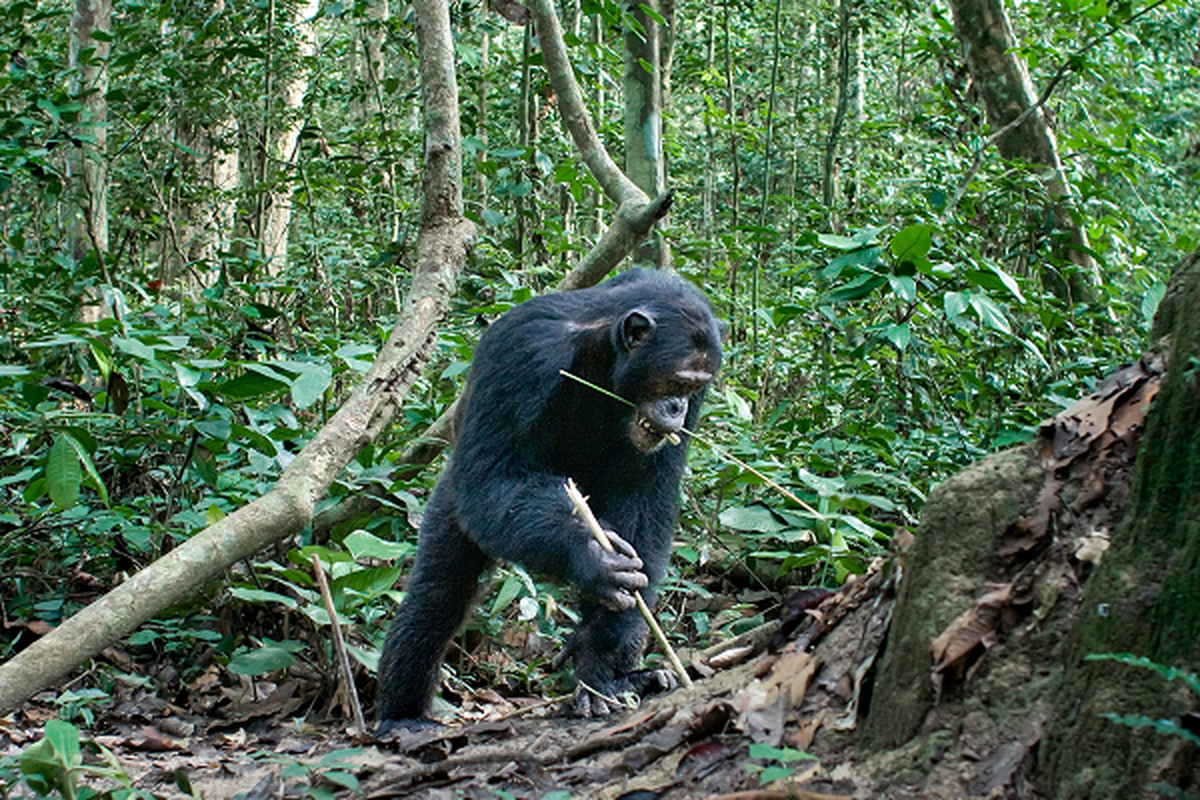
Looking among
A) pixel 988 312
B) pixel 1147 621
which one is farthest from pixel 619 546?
pixel 1147 621

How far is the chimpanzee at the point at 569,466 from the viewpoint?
14.4 ft

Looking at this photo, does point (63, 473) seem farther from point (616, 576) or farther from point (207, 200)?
point (207, 200)

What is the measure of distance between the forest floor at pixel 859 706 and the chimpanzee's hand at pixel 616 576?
1.40 ft

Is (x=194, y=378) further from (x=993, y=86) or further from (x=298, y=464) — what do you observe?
(x=993, y=86)

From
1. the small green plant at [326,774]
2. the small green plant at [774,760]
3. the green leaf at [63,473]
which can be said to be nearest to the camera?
the small green plant at [774,760]

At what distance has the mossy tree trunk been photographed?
175cm

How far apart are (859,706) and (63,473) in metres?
3.01

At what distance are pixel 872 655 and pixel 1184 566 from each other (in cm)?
96

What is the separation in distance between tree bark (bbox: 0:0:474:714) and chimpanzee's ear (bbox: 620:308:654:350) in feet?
3.63

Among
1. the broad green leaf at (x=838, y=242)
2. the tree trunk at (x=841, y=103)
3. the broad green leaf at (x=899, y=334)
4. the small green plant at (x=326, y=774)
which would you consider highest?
the tree trunk at (x=841, y=103)

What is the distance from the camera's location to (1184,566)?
177 centimetres

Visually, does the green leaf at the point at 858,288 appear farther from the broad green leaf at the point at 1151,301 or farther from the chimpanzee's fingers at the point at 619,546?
the broad green leaf at the point at 1151,301

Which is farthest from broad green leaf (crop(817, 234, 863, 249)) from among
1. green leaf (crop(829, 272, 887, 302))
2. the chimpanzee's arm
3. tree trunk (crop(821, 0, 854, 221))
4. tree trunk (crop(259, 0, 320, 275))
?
tree trunk (crop(821, 0, 854, 221))

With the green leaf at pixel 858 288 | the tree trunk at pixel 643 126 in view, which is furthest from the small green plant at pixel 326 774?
the tree trunk at pixel 643 126
